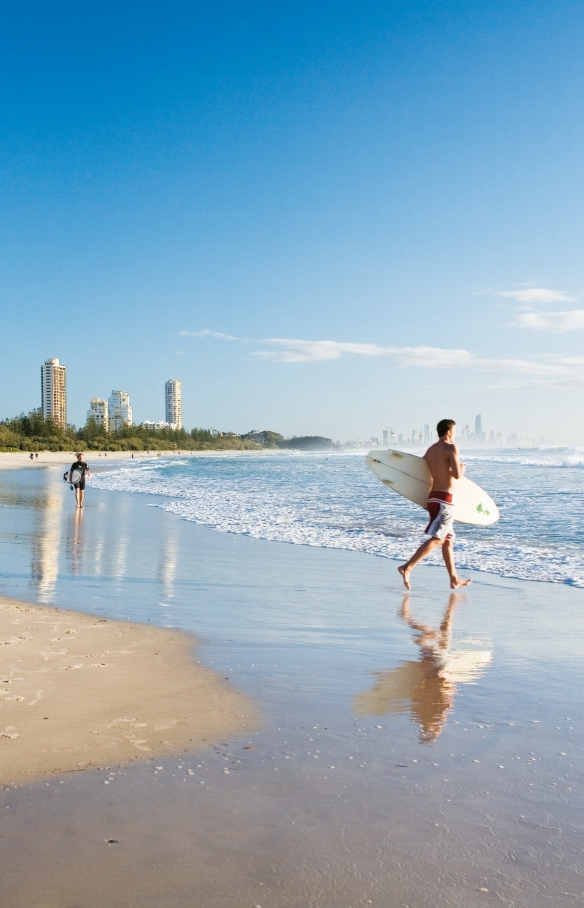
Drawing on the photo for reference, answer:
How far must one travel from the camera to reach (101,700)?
438 centimetres

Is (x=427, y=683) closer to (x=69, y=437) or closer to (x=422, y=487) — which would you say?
(x=422, y=487)

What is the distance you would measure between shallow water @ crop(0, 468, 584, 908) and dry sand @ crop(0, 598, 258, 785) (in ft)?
0.62

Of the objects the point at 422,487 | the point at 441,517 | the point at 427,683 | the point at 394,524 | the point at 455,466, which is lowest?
the point at 394,524

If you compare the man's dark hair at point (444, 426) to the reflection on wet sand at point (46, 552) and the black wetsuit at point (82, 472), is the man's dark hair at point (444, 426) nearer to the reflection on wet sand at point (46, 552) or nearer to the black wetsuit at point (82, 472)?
the reflection on wet sand at point (46, 552)

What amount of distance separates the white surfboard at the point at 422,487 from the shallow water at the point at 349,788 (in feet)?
12.4

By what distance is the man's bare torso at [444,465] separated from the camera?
28.5 ft

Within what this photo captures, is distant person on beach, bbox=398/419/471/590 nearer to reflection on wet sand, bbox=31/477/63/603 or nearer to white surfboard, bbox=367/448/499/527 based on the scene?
white surfboard, bbox=367/448/499/527

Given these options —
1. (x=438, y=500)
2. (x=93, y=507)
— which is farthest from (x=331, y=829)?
(x=93, y=507)

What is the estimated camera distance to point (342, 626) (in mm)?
6656

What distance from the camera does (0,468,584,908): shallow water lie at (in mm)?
2553

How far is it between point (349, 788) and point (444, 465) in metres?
5.83

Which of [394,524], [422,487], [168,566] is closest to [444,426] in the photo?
[422,487]

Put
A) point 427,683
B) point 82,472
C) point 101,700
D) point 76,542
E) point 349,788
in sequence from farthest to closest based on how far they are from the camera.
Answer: point 82,472, point 76,542, point 427,683, point 101,700, point 349,788

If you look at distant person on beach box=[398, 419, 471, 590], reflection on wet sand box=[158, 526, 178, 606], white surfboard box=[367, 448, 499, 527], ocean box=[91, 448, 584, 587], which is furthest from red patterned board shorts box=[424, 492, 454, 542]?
reflection on wet sand box=[158, 526, 178, 606]
